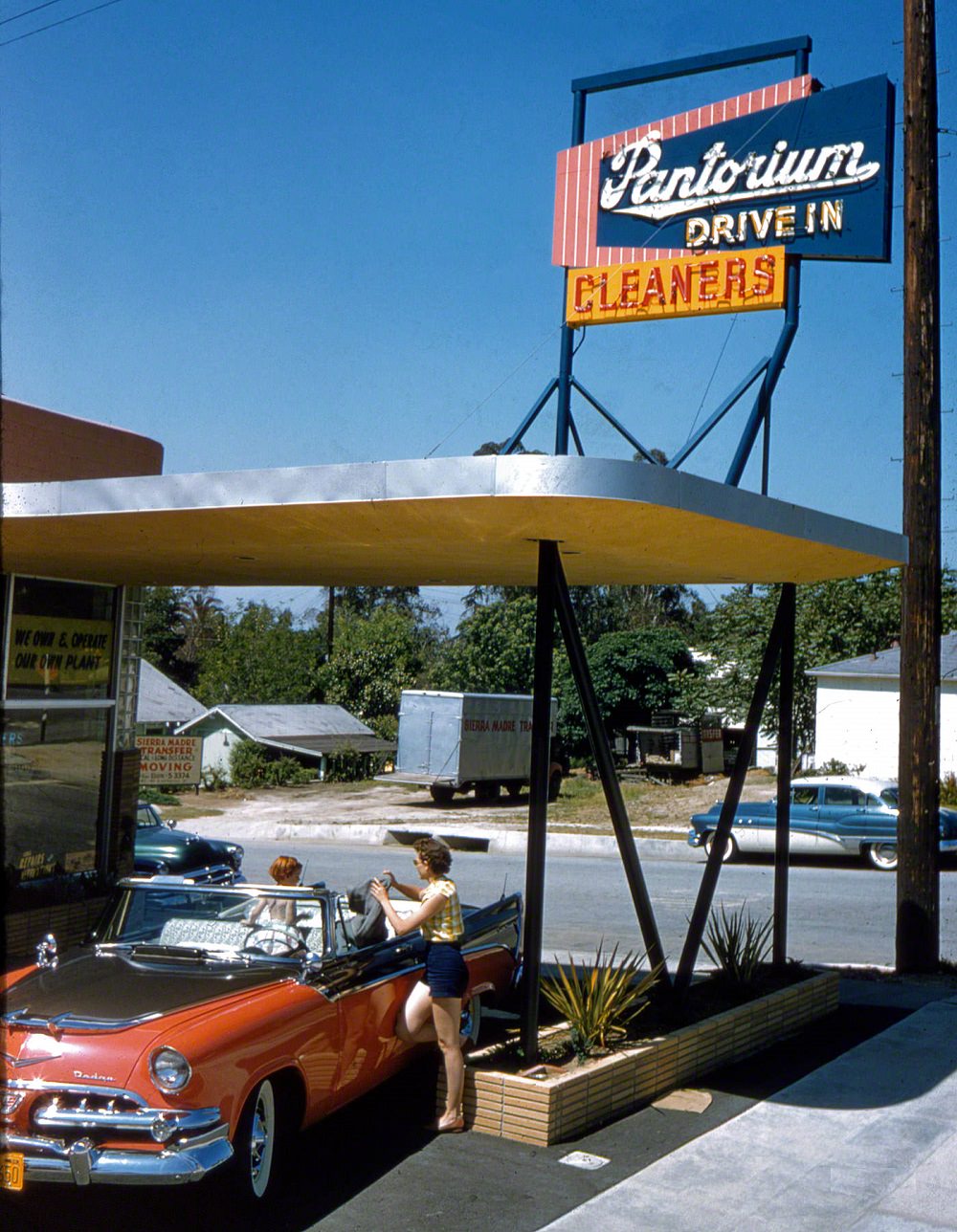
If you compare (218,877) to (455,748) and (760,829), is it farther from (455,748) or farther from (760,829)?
(455,748)

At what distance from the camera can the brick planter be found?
6.72 metres

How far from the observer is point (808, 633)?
38.9 meters

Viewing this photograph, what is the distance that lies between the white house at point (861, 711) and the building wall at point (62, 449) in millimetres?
24862

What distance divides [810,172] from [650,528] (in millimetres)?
5991

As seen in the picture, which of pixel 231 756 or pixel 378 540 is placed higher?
pixel 378 540

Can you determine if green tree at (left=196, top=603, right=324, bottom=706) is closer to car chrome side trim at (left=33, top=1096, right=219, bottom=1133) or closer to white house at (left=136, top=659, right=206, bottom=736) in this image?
white house at (left=136, top=659, right=206, bottom=736)

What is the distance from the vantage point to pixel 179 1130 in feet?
17.1

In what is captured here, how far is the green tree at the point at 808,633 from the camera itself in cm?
3797

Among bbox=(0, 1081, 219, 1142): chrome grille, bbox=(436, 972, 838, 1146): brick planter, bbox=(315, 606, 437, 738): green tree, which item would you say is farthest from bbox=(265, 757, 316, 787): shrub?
bbox=(0, 1081, 219, 1142): chrome grille

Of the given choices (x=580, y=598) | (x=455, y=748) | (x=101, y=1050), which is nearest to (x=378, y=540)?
(x=101, y=1050)

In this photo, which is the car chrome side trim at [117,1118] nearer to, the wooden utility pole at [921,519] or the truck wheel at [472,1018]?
the truck wheel at [472,1018]

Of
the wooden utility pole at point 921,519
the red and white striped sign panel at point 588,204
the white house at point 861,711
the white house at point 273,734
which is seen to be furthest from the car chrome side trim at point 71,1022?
the white house at point 273,734

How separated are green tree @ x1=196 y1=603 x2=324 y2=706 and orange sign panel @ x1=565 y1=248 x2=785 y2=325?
40194 mm

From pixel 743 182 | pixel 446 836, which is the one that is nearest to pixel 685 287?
pixel 743 182
